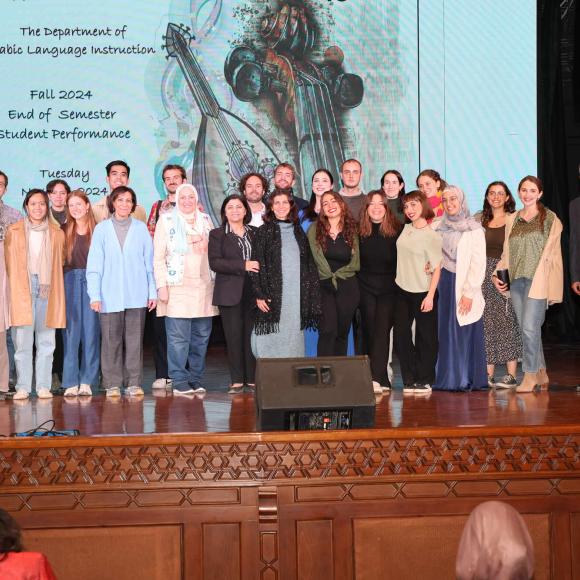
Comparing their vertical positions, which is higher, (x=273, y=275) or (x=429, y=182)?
(x=429, y=182)

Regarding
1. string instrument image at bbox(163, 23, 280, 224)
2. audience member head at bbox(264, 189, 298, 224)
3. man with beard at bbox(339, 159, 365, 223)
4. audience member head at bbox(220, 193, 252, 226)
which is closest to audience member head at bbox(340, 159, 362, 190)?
man with beard at bbox(339, 159, 365, 223)

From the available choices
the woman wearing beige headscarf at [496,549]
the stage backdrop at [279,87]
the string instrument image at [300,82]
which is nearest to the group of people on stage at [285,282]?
the stage backdrop at [279,87]

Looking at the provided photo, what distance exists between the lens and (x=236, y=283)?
573cm

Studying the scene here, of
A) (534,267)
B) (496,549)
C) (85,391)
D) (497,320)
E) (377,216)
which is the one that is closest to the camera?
(496,549)

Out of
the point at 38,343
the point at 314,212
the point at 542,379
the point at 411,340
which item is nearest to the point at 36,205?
the point at 38,343

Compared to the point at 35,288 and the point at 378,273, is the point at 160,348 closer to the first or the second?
the point at 35,288

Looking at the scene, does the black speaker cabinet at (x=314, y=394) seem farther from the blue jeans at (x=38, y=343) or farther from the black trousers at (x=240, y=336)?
the blue jeans at (x=38, y=343)

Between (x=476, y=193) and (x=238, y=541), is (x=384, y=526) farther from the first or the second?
(x=476, y=193)

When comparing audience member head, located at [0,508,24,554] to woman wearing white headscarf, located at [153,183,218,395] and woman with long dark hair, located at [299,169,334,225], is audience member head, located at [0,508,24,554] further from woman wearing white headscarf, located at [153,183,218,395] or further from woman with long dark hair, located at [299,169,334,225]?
woman with long dark hair, located at [299,169,334,225]

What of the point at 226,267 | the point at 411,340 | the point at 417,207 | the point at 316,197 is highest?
the point at 316,197

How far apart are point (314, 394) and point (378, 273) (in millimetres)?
2172

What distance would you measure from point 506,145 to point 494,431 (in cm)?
451

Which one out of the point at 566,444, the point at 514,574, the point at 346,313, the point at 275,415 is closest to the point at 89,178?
the point at 346,313

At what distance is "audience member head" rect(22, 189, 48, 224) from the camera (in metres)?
5.64
